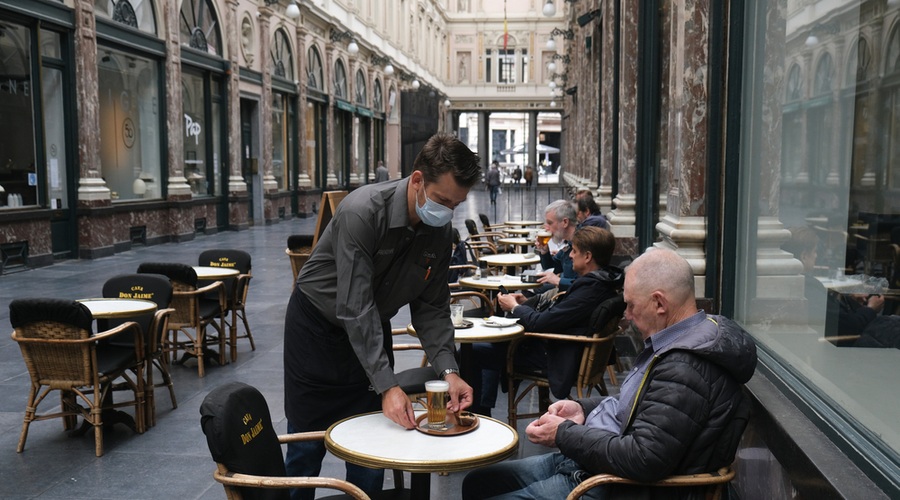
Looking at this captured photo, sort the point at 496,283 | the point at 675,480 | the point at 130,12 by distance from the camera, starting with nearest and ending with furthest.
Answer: the point at 675,480 < the point at 496,283 < the point at 130,12

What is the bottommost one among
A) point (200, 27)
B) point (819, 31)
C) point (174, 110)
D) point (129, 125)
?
point (819, 31)

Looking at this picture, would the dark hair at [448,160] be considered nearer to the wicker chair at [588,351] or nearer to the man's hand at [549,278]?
the wicker chair at [588,351]

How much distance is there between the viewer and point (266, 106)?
2233 cm

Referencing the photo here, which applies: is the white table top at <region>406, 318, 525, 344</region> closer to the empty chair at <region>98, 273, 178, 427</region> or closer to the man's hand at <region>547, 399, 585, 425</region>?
the man's hand at <region>547, 399, 585, 425</region>

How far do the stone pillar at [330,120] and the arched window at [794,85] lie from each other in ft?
84.2

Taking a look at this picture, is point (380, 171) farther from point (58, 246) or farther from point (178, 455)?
point (178, 455)

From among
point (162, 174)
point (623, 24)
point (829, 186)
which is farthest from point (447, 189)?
point (162, 174)

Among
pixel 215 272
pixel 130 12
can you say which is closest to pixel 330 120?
pixel 130 12

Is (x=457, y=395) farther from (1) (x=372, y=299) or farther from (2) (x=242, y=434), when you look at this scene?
(2) (x=242, y=434)

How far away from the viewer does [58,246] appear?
1304cm

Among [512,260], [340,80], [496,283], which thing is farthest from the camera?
[340,80]

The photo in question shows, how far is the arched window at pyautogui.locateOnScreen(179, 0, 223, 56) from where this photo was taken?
58.0 feet

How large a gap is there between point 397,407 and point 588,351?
2.19 m

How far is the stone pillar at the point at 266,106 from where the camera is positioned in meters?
22.0
